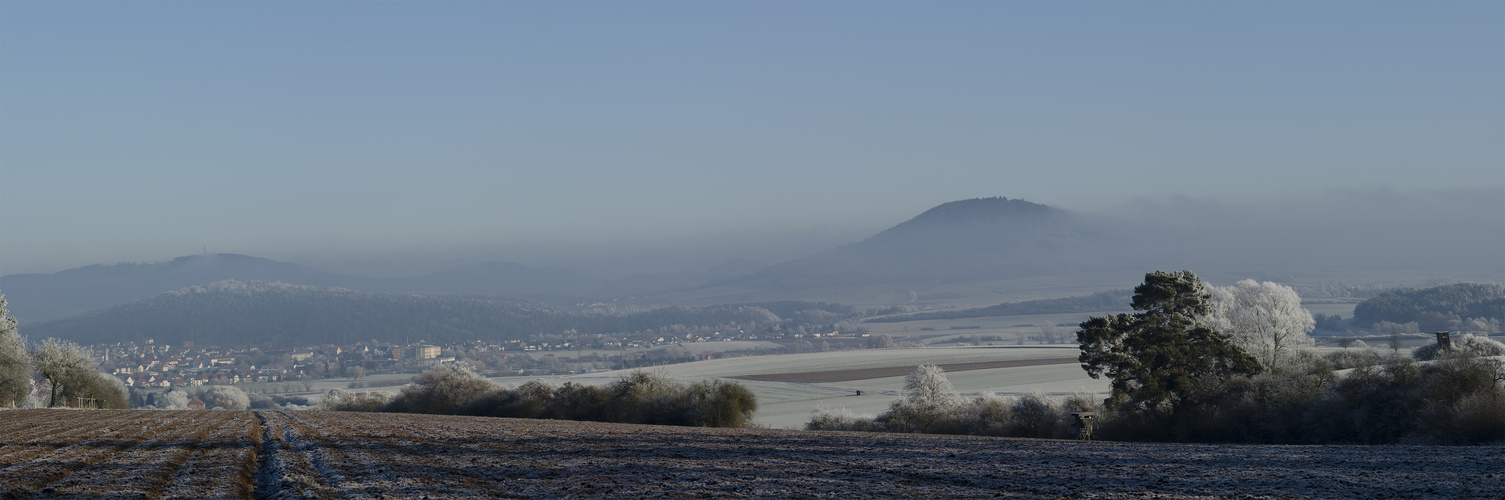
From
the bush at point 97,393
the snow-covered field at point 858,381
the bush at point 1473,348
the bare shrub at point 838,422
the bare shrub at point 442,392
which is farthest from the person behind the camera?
the snow-covered field at point 858,381

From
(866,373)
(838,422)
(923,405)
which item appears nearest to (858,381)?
(866,373)

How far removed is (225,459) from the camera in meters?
22.7

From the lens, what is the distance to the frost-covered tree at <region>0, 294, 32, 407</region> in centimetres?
6216

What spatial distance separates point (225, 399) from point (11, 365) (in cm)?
5445

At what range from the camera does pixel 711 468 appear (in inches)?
794

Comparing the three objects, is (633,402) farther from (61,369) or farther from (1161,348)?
(61,369)

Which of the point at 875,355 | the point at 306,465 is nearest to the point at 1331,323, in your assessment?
the point at 875,355

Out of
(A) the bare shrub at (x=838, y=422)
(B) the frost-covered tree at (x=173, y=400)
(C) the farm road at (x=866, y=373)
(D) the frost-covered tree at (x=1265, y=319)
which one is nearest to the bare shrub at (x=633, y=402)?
(A) the bare shrub at (x=838, y=422)

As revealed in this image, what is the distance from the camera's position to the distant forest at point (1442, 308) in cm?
11471

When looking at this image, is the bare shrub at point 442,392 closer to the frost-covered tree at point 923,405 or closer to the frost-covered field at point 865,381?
the frost-covered field at point 865,381

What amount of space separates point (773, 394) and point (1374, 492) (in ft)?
278

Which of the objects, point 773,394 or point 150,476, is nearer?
point 150,476

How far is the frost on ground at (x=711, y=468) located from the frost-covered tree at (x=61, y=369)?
5081 cm

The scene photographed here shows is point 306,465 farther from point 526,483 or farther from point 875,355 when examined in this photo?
point 875,355
